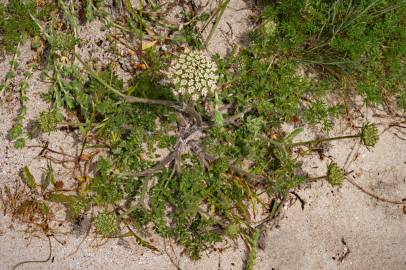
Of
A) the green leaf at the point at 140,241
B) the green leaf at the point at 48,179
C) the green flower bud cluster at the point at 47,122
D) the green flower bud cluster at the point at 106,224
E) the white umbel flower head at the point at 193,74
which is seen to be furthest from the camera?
the green leaf at the point at 48,179

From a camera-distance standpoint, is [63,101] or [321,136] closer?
[63,101]

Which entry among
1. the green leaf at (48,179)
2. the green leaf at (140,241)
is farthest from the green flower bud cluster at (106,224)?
the green leaf at (48,179)

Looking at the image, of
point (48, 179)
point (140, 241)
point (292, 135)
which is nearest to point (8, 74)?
point (48, 179)

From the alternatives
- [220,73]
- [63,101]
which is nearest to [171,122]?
[220,73]

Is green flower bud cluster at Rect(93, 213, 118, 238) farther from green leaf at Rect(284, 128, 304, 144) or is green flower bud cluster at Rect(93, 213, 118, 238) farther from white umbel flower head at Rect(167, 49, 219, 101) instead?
green leaf at Rect(284, 128, 304, 144)

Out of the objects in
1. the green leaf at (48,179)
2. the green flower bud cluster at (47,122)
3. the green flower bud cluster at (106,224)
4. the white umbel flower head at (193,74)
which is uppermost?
the white umbel flower head at (193,74)

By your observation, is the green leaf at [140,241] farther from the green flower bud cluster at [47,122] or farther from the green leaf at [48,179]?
the green flower bud cluster at [47,122]

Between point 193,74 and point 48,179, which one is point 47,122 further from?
point 193,74

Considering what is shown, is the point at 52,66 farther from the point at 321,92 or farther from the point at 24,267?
the point at 321,92
